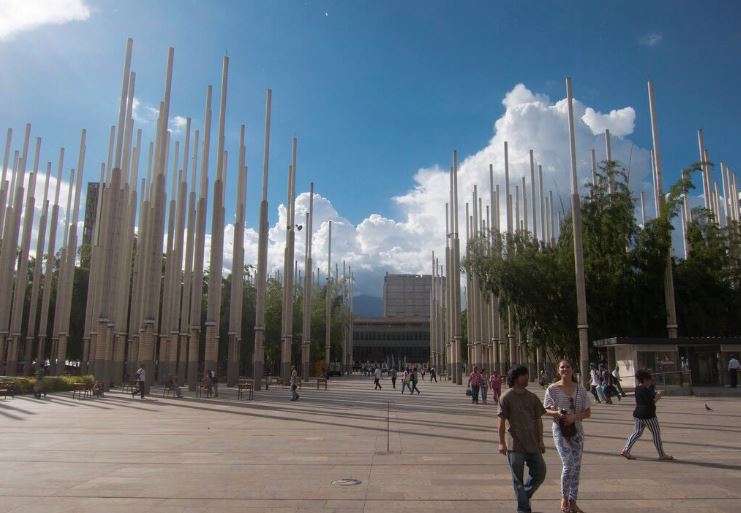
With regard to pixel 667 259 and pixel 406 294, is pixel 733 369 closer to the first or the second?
pixel 667 259

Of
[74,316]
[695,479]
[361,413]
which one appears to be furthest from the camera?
[74,316]

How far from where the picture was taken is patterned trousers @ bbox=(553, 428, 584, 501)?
21.9 feet

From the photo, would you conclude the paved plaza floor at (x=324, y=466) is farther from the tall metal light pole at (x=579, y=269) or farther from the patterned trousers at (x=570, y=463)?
the tall metal light pole at (x=579, y=269)

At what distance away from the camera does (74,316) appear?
4981 centimetres

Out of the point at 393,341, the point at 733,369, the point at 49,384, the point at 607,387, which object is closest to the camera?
the point at 607,387

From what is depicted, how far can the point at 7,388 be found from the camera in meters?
27.0

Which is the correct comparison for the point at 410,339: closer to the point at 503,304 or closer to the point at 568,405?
the point at 503,304

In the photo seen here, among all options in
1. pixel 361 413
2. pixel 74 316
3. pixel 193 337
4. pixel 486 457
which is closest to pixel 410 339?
pixel 74 316

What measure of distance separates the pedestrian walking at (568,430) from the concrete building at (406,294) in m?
171

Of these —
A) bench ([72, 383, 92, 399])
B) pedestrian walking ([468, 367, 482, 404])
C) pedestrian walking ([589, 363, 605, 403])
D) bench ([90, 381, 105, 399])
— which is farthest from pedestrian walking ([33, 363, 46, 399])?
pedestrian walking ([589, 363, 605, 403])

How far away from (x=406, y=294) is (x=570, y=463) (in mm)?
174886

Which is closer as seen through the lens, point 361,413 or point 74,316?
point 361,413

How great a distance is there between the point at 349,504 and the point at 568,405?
2.89 meters

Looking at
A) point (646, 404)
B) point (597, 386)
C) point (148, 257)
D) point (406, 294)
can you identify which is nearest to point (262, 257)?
point (148, 257)
